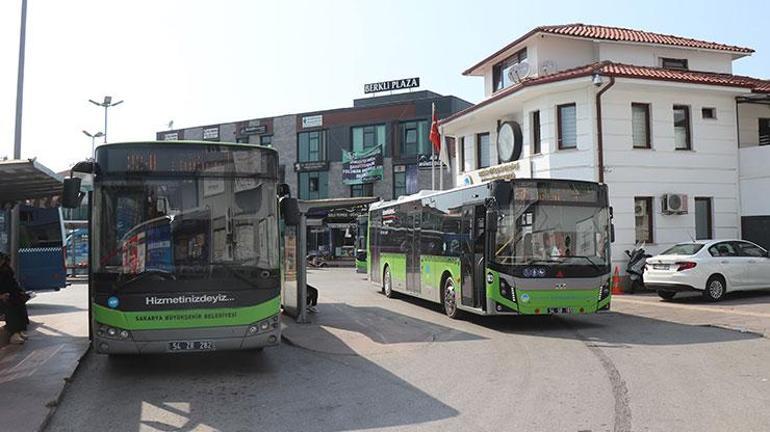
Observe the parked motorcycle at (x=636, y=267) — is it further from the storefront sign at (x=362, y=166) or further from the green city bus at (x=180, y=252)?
the storefront sign at (x=362, y=166)

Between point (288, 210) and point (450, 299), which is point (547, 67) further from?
point (288, 210)

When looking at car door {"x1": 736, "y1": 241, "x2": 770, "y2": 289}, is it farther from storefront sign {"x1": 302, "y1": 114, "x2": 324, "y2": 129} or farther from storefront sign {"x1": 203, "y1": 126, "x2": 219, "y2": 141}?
storefront sign {"x1": 203, "y1": 126, "x2": 219, "y2": 141}

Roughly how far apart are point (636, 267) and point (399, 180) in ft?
89.5

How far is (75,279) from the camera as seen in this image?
31.0m

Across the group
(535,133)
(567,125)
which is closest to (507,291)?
(567,125)

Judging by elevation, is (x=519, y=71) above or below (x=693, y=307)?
above

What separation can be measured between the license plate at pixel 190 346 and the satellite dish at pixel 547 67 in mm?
18094

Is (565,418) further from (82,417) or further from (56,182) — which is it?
(56,182)

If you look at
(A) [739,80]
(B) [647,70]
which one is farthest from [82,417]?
(A) [739,80]

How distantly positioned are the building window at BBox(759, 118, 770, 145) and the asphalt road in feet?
46.4

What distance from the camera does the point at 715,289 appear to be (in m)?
16.5

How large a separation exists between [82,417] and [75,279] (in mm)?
26898

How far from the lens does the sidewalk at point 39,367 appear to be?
21.7ft

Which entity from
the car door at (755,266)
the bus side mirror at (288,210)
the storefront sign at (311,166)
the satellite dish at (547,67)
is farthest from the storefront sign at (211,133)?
the bus side mirror at (288,210)
